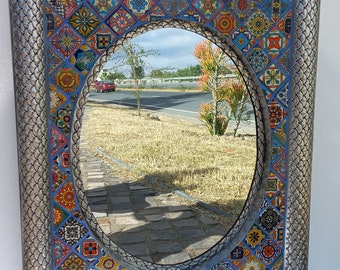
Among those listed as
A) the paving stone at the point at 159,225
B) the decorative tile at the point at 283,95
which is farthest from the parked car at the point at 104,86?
the decorative tile at the point at 283,95

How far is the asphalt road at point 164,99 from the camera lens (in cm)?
248

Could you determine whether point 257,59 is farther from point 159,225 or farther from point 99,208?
point 99,208

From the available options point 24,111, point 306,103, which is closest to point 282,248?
point 306,103

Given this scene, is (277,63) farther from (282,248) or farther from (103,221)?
(103,221)

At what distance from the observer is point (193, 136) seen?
3779mm

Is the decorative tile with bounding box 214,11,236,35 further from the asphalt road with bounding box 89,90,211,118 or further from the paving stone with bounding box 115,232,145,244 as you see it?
the paving stone with bounding box 115,232,145,244

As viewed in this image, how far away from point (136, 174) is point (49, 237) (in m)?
1.49

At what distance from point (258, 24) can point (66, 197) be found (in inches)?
42.8

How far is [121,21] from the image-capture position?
1552 mm

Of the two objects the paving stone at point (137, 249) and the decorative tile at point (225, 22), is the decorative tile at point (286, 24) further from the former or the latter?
the paving stone at point (137, 249)

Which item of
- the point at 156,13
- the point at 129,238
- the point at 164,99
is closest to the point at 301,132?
the point at 156,13

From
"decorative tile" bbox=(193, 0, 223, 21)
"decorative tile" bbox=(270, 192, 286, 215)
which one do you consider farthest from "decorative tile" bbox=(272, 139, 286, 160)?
"decorative tile" bbox=(193, 0, 223, 21)

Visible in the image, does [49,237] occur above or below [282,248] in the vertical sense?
above

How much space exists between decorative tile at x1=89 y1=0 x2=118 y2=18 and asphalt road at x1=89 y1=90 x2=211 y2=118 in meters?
0.71
